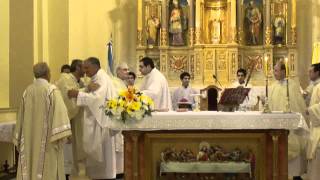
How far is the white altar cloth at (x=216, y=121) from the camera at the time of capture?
7.52 meters

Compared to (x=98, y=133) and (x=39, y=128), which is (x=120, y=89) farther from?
(x=39, y=128)

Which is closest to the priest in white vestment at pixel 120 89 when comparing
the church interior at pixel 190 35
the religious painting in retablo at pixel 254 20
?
the church interior at pixel 190 35

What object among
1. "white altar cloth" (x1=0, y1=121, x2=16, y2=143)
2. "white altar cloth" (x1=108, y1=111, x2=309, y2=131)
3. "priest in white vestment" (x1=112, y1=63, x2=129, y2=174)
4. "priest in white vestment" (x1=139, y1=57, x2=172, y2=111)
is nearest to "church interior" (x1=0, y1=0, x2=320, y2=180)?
"priest in white vestment" (x1=112, y1=63, x2=129, y2=174)

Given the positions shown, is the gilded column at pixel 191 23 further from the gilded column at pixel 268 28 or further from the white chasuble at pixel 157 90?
the white chasuble at pixel 157 90

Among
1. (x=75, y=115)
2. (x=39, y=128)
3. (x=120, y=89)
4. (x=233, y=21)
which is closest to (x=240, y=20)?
(x=233, y=21)

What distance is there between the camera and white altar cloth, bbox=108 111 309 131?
752 centimetres

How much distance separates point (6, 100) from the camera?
11.6 metres

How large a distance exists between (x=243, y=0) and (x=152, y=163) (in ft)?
25.3

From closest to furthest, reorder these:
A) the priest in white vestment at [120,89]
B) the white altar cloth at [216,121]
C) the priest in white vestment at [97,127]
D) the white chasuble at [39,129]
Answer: the white altar cloth at [216,121] < the white chasuble at [39,129] < the priest in white vestment at [97,127] < the priest in white vestment at [120,89]

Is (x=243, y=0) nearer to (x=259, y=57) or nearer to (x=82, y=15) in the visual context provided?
(x=259, y=57)

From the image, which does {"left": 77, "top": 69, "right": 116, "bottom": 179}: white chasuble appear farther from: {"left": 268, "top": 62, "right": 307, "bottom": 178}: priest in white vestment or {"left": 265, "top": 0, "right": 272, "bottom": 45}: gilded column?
{"left": 265, "top": 0, "right": 272, "bottom": 45}: gilded column

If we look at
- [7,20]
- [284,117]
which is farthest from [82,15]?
[284,117]

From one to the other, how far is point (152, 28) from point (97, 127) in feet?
18.9

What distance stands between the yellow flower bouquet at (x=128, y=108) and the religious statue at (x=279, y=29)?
7.56 metres
